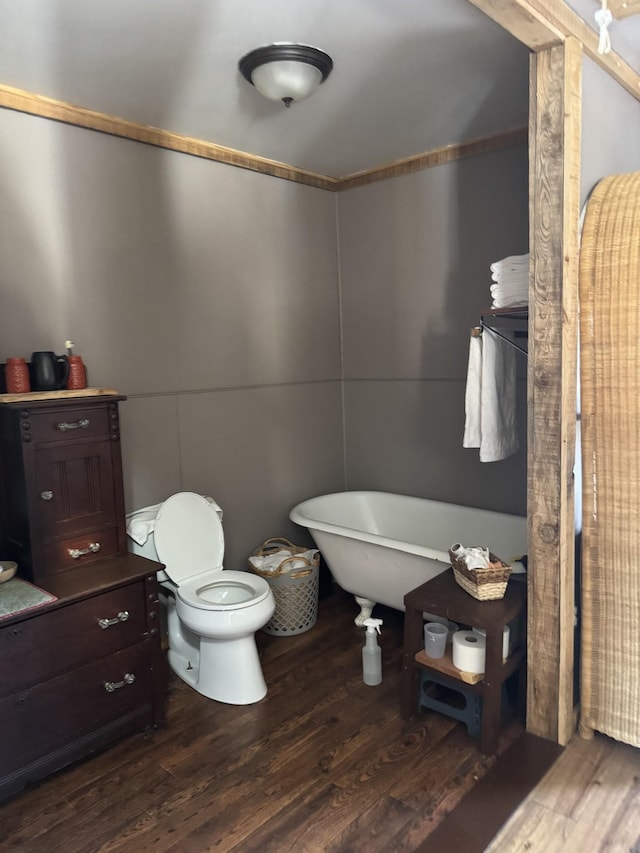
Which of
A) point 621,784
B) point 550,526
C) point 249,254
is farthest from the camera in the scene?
point 249,254

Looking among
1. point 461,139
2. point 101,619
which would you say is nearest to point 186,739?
point 101,619

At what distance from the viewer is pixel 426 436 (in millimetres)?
3533

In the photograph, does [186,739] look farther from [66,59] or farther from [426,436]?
[66,59]

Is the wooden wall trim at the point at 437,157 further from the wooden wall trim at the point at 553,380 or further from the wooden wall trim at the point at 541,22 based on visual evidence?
the wooden wall trim at the point at 553,380

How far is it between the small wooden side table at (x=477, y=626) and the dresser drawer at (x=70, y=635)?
103 cm

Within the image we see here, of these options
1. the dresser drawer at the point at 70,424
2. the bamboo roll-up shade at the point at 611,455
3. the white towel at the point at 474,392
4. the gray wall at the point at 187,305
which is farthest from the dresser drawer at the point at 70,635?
the bamboo roll-up shade at the point at 611,455

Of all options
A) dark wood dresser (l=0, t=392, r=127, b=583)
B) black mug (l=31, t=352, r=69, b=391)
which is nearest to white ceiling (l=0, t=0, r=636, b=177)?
black mug (l=31, t=352, r=69, b=391)

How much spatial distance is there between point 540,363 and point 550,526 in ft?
1.88

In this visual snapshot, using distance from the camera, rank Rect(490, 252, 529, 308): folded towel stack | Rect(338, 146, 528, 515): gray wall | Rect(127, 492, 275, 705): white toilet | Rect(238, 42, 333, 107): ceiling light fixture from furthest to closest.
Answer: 1. Rect(338, 146, 528, 515): gray wall
2. Rect(127, 492, 275, 705): white toilet
3. Rect(490, 252, 529, 308): folded towel stack
4. Rect(238, 42, 333, 107): ceiling light fixture

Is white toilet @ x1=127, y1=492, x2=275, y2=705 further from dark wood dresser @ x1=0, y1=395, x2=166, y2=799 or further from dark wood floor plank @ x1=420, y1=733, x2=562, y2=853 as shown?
dark wood floor plank @ x1=420, y1=733, x2=562, y2=853

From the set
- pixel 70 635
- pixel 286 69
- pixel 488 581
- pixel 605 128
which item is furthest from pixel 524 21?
pixel 70 635

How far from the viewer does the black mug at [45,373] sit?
229 centimetres

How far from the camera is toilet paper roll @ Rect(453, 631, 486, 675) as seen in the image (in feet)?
7.36

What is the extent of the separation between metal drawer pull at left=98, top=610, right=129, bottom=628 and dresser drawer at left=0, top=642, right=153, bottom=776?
12 centimetres
